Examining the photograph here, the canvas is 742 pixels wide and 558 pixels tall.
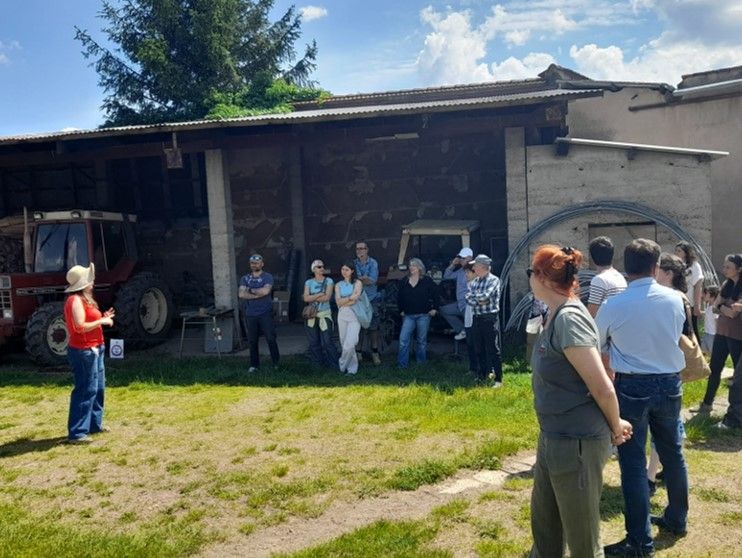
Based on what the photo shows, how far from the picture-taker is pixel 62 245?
9.90 meters

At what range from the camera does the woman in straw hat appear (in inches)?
232

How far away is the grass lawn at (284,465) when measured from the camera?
3963mm

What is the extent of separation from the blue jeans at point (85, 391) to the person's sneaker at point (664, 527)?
16.2 feet

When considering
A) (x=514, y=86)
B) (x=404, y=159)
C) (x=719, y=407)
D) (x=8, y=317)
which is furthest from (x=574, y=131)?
(x=8, y=317)

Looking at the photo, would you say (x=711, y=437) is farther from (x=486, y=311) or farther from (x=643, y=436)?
(x=486, y=311)

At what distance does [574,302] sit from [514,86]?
11.5m

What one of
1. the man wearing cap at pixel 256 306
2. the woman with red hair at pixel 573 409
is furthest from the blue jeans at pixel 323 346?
the woman with red hair at pixel 573 409

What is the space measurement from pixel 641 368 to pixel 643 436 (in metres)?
0.37

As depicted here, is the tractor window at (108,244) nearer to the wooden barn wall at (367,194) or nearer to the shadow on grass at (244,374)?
the shadow on grass at (244,374)

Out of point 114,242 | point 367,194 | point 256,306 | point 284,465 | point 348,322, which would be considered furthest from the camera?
point 367,194

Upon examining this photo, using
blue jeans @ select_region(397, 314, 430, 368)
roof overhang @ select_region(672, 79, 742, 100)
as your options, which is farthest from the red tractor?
roof overhang @ select_region(672, 79, 742, 100)

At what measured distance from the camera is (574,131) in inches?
539

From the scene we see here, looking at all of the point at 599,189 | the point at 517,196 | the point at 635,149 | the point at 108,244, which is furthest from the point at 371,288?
the point at 108,244

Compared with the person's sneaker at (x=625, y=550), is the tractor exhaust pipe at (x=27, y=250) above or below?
above
